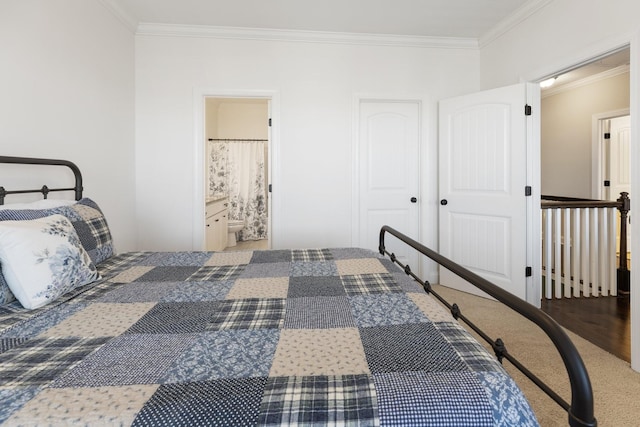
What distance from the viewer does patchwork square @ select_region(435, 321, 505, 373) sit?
77 cm

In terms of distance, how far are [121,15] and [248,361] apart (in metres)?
3.26

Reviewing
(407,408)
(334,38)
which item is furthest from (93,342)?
(334,38)

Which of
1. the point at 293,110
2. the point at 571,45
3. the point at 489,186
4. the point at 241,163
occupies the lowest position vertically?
the point at 489,186

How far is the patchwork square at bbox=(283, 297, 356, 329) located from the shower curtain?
4896 millimetres

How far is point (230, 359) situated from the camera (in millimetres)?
811

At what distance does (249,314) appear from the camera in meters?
1.09

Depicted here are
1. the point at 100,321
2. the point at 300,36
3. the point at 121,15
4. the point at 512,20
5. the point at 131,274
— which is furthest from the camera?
the point at 300,36

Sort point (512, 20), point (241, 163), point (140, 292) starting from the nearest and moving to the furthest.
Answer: point (140, 292), point (512, 20), point (241, 163)

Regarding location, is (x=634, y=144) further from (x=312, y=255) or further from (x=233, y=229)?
(x=233, y=229)

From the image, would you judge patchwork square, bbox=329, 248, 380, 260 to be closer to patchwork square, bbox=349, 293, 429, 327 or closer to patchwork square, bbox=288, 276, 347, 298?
patchwork square, bbox=288, 276, 347, 298

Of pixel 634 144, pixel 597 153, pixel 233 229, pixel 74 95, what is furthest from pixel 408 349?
pixel 597 153

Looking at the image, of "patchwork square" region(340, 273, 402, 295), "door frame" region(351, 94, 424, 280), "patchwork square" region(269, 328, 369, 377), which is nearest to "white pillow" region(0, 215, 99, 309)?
"patchwork square" region(269, 328, 369, 377)

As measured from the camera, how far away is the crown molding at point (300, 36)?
3117mm

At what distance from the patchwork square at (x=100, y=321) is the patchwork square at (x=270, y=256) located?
73 centimetres
